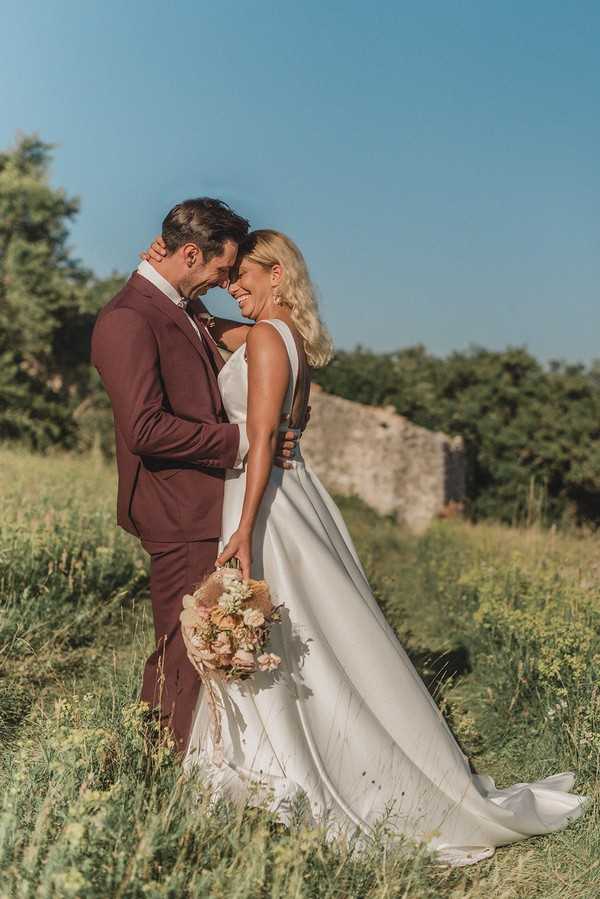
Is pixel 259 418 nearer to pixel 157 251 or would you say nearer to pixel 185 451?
pixel 185 451

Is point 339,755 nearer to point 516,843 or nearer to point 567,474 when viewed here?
point 516,843

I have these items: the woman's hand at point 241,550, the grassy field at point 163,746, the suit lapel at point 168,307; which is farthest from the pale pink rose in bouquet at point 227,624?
the suit lapel at point 168,307

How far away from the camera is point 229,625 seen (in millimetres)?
3242

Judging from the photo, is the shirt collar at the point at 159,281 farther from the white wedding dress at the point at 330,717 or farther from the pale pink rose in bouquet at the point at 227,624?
the pale pink rose in bouquet at the point at 227,624

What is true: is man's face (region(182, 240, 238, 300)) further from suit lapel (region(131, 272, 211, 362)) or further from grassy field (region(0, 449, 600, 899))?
grassy field (region(0, 449, 600, 899))

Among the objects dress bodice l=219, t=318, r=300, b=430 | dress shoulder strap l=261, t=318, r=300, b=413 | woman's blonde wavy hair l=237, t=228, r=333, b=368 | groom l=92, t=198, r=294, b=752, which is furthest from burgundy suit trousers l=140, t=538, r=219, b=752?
woman's blonde wavy hair l=237, t=228, r=333, b=368

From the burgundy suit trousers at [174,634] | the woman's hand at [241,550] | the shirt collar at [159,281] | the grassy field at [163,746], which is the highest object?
the shirt collar at [159,281]

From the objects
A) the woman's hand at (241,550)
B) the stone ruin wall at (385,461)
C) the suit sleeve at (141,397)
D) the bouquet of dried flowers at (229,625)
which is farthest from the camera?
the stone ruin wall at (385,461)

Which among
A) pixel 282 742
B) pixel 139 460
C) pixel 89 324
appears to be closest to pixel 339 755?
pixel 282 742

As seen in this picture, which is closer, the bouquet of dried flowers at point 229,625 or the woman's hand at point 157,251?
the bouquet of dried flowers at point 229,625

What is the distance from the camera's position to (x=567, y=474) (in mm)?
21281

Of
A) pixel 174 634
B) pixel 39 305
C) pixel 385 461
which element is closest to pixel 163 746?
pixel 174 634

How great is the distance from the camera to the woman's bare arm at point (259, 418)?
352 centimetres

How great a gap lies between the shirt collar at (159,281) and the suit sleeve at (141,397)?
9.0 inches
